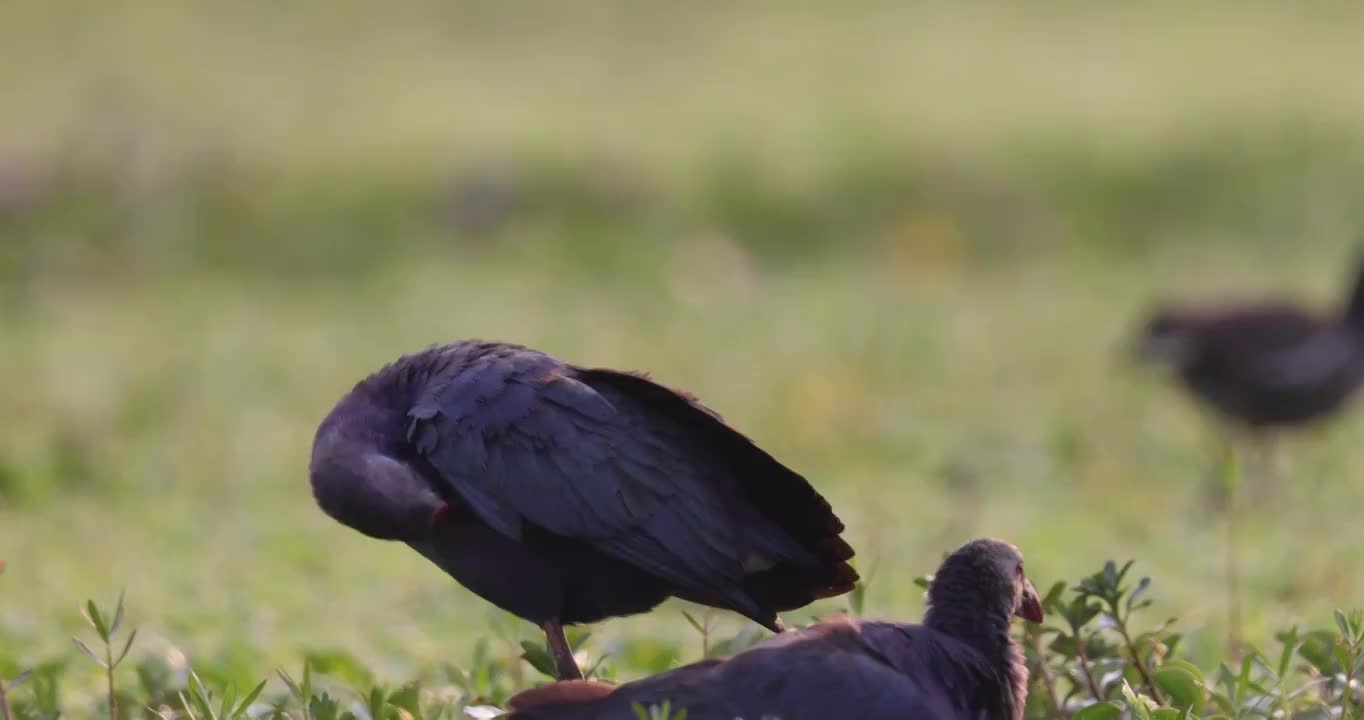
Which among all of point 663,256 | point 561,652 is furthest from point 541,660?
point 663,256

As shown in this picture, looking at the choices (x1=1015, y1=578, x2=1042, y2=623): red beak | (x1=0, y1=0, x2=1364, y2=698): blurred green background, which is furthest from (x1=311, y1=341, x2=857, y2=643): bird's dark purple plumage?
(x1=0, y1=0, x2=1364, y2=698): blurred green background

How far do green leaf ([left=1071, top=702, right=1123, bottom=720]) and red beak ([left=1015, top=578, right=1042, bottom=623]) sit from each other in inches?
8.5

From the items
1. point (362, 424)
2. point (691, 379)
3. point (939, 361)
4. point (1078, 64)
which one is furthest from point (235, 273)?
point (362, 424)

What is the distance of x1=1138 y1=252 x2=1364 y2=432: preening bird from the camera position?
861 cm

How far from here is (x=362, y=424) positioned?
3.65 meters

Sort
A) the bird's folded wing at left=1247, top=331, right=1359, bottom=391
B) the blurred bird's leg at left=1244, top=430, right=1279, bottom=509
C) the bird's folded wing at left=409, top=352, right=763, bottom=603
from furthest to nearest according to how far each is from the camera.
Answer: the bird's folded wing at left=1247, top=331, right=1359, bottom=391 → the blurred bird's leg at left=1244, top=430, right=1279, bottom=509 → the bird's folded wing at left=409, top=352, right=763, bottom=603

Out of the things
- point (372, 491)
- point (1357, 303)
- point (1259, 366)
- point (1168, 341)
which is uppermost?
point (1357, 303)

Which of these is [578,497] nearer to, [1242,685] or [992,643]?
[992,643]

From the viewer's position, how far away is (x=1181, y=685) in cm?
345

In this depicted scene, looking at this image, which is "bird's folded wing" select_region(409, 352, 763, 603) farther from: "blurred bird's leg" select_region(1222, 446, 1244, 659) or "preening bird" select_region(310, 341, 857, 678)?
"blurred bird's leg" select_region(1222, 446, 1244, 659)

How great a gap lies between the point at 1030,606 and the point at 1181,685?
324 millimetres

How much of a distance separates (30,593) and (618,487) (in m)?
3.72

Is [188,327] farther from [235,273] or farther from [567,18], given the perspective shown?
[567,18]

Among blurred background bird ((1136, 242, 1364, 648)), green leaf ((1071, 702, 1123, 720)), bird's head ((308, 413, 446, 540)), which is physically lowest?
green leaf ((1071, 702, 1123, 720))
